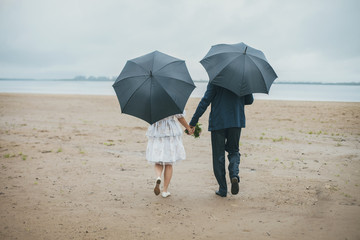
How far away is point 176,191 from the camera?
555 cm

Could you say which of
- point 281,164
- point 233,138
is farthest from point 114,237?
point 281,164

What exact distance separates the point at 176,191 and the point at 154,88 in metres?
2.14

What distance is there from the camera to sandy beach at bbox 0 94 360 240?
13.3 feet

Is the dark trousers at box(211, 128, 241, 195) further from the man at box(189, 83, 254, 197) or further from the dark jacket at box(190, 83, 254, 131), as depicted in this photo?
the dark jacket at box(190, 83, 254, 131)

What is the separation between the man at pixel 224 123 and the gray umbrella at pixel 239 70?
11.2 inches

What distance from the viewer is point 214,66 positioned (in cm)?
482

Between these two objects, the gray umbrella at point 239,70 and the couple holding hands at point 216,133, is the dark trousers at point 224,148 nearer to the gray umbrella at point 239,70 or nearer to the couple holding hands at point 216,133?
the couple holding hands at point 216,133

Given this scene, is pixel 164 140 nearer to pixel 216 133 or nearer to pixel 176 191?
pixel 216 133

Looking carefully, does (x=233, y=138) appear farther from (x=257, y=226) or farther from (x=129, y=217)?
(x=129, y=217)

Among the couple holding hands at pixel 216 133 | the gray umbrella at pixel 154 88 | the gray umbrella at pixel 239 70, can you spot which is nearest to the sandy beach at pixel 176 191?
the couple holding hands at pixel 216 133

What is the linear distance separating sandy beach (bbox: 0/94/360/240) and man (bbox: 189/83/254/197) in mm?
511

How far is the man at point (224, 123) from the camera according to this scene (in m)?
4.85

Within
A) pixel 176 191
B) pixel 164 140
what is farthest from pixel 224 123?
pixel 176 191

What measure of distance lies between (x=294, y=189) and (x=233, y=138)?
1.67 metres
